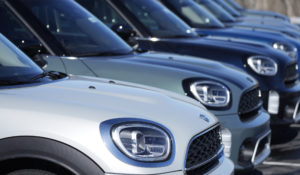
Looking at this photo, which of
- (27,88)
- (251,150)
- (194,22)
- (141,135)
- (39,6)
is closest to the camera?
(141,135)

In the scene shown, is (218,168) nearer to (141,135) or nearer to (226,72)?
(141,135)

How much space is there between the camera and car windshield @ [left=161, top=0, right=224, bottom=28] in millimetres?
10860

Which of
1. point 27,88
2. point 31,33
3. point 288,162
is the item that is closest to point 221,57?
point 288,162

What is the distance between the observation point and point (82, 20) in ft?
21.4

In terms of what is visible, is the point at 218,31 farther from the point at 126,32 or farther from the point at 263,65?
the point at 126,32

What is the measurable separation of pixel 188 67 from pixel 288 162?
5.24 feet

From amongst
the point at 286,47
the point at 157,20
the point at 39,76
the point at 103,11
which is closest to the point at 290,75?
the point at 157,20

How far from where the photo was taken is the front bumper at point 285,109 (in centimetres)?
736

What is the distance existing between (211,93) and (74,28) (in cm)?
143

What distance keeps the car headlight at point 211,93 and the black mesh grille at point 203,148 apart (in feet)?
→ 4.77

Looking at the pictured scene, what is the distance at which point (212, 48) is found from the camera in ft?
Answer: 25.9

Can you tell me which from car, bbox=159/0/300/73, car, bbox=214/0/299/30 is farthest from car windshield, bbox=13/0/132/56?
car, bbox=214/0/299/30

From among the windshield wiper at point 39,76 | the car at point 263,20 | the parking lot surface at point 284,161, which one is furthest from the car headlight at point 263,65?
the car at point 263,20

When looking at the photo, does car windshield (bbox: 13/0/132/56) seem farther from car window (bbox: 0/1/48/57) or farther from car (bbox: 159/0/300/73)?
car (bbox: 159/0/300/73)
